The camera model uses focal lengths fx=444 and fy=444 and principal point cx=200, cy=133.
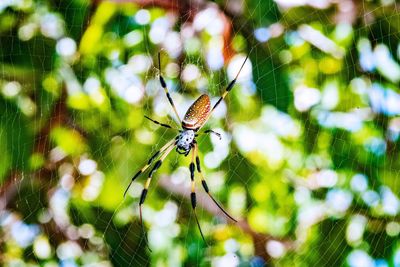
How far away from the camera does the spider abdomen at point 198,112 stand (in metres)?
2.29

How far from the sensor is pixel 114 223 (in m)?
2.77

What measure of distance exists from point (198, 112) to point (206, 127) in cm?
51

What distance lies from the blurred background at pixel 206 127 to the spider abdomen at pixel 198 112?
30 cm

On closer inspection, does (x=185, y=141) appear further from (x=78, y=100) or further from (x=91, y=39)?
(x=91, y=39)

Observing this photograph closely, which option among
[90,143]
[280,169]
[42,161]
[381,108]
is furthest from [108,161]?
[381,108]

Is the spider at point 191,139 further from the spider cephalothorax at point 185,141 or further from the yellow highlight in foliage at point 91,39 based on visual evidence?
the yellow highlight in foliage at point 91,39

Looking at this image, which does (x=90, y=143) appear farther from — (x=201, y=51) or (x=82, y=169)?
(x=201, y=51)

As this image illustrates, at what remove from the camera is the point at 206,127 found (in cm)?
282

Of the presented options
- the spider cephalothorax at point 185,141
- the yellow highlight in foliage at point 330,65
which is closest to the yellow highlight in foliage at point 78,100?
the spider cephalothorax at point 185,141

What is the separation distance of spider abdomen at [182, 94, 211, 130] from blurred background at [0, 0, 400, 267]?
0.98ft

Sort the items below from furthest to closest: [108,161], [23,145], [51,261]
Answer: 1. [51,261]
2. [108,161]
3. [23,145]

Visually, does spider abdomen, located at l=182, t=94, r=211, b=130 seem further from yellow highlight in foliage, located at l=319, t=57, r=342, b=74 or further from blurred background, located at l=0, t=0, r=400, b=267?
yellow highlight in foliage, located at l=319, t=57, r=342, b=74

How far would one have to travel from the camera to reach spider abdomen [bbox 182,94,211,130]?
2.29 m

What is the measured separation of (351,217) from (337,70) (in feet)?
3.05
